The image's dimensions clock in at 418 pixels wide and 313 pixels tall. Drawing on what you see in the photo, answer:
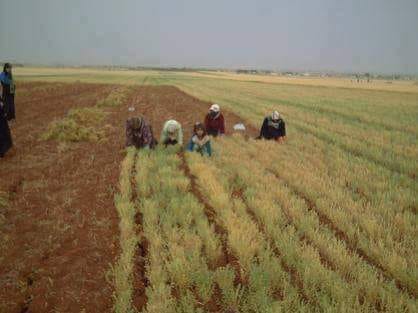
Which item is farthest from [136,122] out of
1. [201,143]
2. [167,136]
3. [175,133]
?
[201,143]

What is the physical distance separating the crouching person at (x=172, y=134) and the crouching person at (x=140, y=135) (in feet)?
1.09

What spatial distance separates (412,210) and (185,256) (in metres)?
4.21

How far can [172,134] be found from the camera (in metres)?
11.8

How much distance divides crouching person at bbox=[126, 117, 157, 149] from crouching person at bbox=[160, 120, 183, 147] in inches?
13.0

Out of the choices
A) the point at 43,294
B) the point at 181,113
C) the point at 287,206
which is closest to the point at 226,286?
the point at 43,294

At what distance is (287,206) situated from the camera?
22.5ft

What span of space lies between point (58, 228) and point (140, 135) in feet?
17.9

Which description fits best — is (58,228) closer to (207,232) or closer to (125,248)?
(125,248)

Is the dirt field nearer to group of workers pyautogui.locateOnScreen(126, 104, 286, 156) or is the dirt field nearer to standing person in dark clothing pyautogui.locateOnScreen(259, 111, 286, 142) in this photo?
group of workers pyautogui.locateOnScreen(126, 104, 286, 156)

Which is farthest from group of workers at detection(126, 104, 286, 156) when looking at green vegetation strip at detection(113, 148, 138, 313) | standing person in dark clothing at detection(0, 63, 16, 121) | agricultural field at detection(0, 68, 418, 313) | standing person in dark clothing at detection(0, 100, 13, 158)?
standing person in dark clothing at detection(0, 63, 16, 121)

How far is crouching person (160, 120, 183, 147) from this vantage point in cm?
1130

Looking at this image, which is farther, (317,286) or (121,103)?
(121,103)

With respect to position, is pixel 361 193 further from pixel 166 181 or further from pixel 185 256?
pixel 185 256

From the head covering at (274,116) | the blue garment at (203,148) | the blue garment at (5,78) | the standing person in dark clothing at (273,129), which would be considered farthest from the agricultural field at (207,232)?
the blue garment at (5,78)
